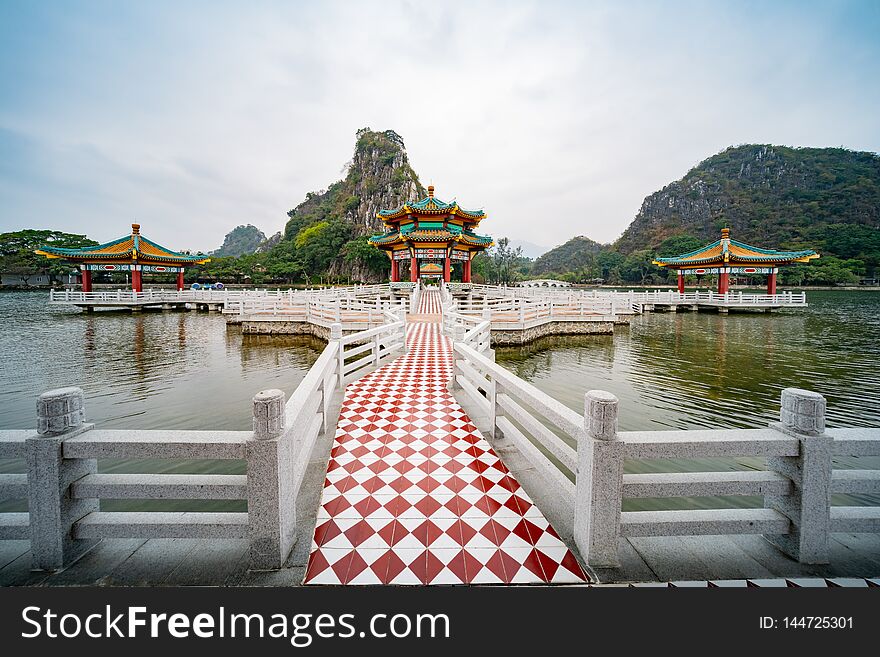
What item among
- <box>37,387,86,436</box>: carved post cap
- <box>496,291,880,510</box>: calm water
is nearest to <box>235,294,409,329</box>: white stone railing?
<box>496,291,880,510</box>: calm water

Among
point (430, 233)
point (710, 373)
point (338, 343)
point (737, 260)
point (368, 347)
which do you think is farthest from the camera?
point (737, 260)

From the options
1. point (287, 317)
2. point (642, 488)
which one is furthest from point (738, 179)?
point (642, 488)

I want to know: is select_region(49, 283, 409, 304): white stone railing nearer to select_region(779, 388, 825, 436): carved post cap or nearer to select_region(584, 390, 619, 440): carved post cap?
select_region(584, 390, 619, 440): carved post cap

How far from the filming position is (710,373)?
39.6 ft

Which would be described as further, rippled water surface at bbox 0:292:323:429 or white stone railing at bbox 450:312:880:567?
rippled water surface at bbox 0:292:323:429

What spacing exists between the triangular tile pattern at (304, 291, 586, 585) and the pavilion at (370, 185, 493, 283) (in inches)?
867

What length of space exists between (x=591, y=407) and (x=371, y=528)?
215 centimetres

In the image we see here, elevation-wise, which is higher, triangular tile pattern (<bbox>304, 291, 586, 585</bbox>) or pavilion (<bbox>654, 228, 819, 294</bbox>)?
pavilion (<bbox>654, 228, 819, 294</bbox>)

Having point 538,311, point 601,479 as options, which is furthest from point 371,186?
point 601,479

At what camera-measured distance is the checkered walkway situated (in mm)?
21109

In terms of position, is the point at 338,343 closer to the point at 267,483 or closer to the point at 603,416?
the point at 267,483

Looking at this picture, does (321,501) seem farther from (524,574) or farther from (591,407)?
(591,407)

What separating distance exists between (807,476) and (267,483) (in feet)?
12.1

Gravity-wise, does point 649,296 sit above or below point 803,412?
above
